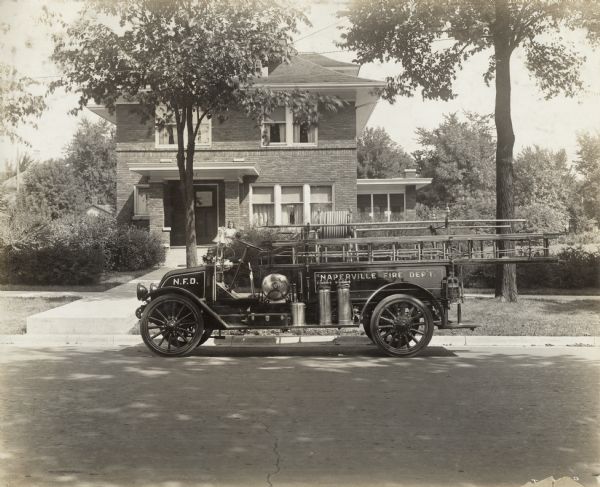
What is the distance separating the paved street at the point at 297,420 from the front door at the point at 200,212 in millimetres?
18288

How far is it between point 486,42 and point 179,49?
7.59m

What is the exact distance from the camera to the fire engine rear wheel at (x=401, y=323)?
9.41 m

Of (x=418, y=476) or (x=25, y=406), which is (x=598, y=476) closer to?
(x=418, y=476)

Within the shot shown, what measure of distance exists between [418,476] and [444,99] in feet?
46.6

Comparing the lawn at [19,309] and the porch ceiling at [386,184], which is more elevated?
the porch ceiling at [386,184]

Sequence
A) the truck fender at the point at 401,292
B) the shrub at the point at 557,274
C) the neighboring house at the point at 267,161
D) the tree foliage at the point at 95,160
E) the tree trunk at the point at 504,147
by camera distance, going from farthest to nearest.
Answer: the tree foliage at the point at 95,160
the neighboring house at the point at 267,161
the shrub at the point at 557,274
the tree trunk at the point at 504,147
the truck fender at the point at 401,292

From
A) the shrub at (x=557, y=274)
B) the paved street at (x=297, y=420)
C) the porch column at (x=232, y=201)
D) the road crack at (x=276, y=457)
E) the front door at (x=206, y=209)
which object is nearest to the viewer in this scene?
the road crack at (x=276, y=457)

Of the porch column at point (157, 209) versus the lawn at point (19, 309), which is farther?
the porch column at point (157, 209)

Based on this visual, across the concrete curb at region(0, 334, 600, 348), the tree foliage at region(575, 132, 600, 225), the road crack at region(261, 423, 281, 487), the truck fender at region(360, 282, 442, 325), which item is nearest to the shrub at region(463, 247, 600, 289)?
the tree foliage at region(575, 132, 600, 225)

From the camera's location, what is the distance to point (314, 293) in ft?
31.9

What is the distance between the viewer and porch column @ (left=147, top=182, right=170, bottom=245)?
86.8 feet

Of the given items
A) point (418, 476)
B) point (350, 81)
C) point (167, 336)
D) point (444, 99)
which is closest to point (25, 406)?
point (167, 336)

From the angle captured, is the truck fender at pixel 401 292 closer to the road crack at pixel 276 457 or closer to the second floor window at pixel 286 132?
the road crack at pixel 276 457

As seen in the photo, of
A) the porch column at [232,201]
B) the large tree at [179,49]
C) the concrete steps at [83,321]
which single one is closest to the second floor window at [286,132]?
the porch column at [232,201]
